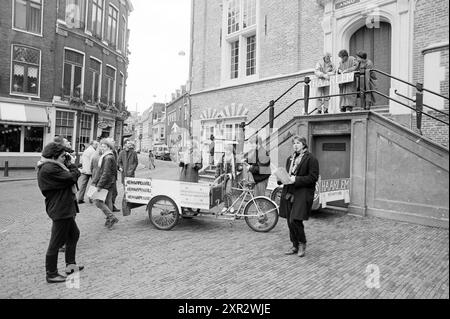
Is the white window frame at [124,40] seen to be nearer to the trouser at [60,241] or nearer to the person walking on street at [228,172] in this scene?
the person walking on street at [228,172]

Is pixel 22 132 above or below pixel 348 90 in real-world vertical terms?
below

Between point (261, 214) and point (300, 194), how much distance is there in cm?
168

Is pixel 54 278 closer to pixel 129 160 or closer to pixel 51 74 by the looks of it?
pixel 129 160

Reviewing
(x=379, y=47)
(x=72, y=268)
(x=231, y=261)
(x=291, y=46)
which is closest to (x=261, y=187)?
(x=231, y=261)

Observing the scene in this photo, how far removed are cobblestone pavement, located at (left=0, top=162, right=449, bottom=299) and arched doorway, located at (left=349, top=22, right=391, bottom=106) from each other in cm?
500

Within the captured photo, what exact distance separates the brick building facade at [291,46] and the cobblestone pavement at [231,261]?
248cm

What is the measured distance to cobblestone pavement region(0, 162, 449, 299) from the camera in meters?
3.59

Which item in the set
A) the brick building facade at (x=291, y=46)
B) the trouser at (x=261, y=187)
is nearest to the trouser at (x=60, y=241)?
the trouser at (x=261, y=187)

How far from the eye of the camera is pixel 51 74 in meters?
21.1

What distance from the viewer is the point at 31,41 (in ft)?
66.3

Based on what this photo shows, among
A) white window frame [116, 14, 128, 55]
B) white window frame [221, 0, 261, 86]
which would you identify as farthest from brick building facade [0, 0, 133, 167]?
white window frame [221, 0, 261, 86]

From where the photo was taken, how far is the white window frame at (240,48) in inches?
544

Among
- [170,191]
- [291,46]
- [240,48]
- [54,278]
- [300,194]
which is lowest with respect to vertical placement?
[54,278]
